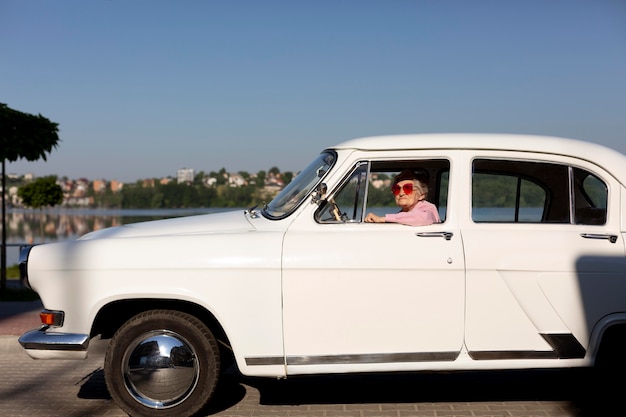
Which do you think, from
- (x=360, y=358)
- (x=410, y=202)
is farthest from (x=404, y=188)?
(x=360, y=358)

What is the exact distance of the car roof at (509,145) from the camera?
445 cm

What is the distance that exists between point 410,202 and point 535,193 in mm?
1038

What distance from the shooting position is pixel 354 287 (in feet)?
13.6

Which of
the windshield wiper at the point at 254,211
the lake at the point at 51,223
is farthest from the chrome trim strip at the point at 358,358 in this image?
the lake at the point at 51,223

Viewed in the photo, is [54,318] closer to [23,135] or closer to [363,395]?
[363,395]

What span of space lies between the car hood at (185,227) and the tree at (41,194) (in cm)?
2527

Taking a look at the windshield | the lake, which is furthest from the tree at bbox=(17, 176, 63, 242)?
the windshield

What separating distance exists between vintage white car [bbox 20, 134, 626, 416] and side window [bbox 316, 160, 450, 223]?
2 centimetres

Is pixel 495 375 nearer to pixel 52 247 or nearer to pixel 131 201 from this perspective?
pixel 52 247

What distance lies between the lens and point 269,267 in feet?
13.7

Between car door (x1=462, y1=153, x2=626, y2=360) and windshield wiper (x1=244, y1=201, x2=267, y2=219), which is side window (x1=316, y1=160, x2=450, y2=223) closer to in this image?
car door (x1=462, y1=153, x2=626, y2=360)

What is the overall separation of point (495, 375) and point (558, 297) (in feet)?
5.89

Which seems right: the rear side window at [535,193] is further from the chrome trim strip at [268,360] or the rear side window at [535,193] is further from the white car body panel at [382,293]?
the chrome trim strip at [268,360]

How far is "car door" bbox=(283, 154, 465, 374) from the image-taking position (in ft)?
13.6
